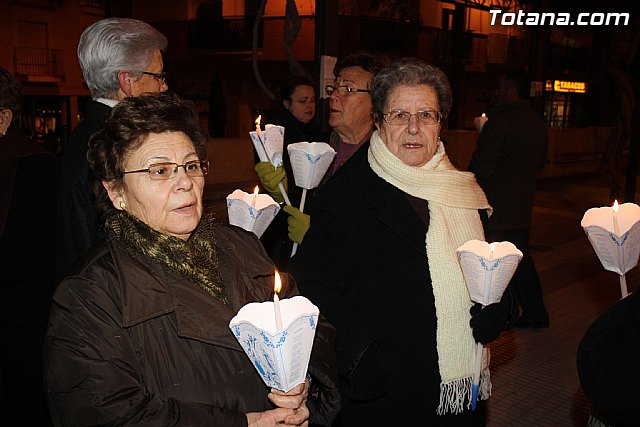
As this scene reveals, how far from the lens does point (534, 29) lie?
12.1m

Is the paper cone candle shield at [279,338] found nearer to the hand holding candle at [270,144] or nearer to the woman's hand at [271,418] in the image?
the woman's hand at [271,418]

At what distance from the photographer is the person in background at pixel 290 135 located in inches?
181

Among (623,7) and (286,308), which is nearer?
(286,308)

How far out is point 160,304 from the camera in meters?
2.02

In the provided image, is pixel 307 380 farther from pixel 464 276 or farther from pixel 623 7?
pixel 623 7

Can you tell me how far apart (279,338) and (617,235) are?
5.61 ft

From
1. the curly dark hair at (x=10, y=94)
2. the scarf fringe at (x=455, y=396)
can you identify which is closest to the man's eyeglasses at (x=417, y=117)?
the scarf fringe at (x=455, y=396)

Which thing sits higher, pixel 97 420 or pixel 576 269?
pixel 97 420

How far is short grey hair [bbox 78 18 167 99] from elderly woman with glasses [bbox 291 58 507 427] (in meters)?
1.10

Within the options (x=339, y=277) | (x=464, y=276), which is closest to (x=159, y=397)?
(x=339, y=277)

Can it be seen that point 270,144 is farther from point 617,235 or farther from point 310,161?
point 617,235

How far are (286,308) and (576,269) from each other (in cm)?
799
